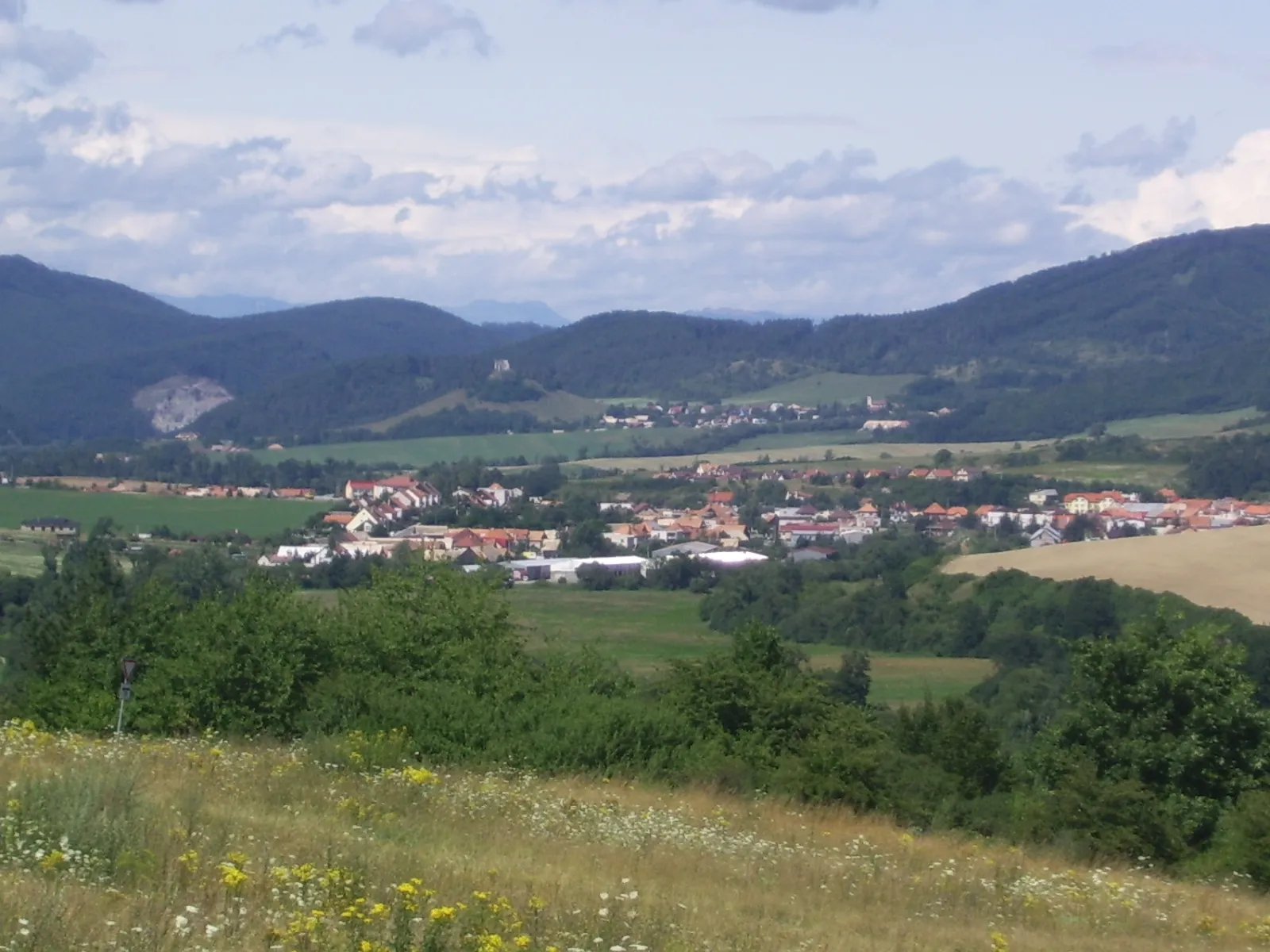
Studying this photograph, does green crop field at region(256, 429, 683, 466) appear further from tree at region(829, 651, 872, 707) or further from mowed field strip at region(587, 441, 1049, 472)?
tree at region(829, 651, 872, 707)

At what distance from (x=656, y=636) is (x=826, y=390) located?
135009 mm

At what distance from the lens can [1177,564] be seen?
178 ft

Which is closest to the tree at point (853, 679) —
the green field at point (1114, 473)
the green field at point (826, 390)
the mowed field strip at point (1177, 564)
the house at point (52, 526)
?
the mowed field strip at point (1177, 564)

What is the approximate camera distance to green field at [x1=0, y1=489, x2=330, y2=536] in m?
85.8

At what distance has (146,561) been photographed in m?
57.5

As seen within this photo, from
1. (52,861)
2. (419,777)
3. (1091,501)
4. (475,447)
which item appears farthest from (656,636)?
(475,447)

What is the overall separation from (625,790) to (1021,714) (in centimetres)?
2320

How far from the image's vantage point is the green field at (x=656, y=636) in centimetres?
4138

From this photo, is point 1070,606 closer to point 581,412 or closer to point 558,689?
point 558,689

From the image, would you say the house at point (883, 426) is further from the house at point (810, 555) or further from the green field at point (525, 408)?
the house at point (810, 555)

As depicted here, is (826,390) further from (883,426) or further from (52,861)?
(52,861)

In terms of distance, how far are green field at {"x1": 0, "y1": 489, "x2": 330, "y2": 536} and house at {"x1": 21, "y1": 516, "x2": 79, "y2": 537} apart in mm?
591

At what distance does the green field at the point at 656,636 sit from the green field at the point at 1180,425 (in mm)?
73488

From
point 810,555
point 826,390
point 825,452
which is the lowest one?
point 810,555
